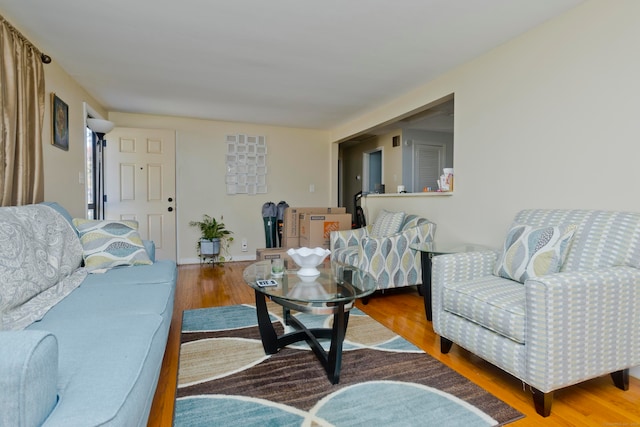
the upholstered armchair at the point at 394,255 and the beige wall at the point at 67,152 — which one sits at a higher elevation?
the beige wall at the point at 67,152

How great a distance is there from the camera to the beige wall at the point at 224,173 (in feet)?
16.2

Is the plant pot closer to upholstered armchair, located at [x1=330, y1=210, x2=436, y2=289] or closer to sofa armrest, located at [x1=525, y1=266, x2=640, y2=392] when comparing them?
upholstered armchair, located at [x1=330, y1=210, x2=436, y2=289]

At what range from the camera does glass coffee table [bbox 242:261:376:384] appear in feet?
5.61

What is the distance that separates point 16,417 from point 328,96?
367 centimetres

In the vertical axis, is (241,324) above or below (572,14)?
below

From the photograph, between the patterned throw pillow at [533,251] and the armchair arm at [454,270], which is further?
the armchair arm at [454,270]

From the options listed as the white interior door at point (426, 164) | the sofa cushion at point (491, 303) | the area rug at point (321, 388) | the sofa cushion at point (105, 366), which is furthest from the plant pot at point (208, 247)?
the sofa cushion at point (491, 303)

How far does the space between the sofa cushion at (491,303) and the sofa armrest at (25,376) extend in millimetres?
1731

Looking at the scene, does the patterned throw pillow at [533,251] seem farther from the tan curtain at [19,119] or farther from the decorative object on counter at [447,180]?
the tan curtain at [19,119]

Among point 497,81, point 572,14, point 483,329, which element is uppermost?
point 572,14

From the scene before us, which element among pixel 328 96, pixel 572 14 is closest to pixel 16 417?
pixel 572 14

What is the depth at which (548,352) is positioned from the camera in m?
1.44

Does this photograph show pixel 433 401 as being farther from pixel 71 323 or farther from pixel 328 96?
pixel 328 96

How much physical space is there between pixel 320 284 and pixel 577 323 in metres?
1.26
